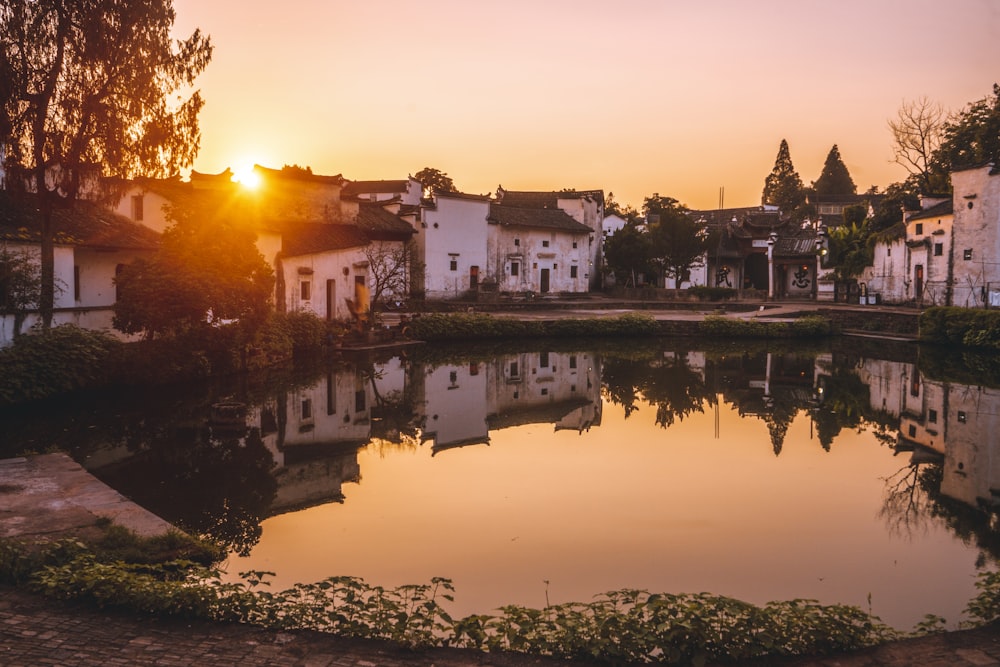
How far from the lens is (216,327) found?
18.0m

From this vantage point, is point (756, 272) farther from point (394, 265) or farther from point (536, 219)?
point (394, 265)

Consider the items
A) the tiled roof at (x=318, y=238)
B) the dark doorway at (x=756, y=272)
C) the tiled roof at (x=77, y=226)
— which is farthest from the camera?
the dark doorway at (x=756, y=272)

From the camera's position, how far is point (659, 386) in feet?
57.7

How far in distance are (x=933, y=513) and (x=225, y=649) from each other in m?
7.66

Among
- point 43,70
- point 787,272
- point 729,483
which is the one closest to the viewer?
point 729,483

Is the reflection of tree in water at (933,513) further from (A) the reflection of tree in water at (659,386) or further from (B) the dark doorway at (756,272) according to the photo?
(B) the dark doorway at (756,272)

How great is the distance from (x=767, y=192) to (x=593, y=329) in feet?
180

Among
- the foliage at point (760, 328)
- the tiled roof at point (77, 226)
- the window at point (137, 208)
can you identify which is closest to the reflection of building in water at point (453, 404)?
the tiled roof at point (77, 226)

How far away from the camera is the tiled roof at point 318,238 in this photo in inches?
982

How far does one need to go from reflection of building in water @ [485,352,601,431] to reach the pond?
114 mm

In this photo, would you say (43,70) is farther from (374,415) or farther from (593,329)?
(593,329)

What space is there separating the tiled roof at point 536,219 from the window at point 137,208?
2015cm

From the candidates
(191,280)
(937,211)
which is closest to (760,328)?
(937,211)

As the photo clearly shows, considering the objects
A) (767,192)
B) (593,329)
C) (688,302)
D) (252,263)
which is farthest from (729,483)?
(767,192)
